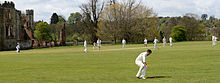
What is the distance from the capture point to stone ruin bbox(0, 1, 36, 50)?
6600 cm

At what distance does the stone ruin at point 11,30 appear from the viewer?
217 ft

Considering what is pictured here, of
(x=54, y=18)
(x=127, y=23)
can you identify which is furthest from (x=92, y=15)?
(x=54, y=18)

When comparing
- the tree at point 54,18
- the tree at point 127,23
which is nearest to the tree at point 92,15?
the tree at point 127,23

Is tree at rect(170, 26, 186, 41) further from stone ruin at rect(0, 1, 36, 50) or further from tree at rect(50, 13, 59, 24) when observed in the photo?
tree at rect(50, 13, 59, 24)

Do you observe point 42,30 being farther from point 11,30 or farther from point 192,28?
point 192,28

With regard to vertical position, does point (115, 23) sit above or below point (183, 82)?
above

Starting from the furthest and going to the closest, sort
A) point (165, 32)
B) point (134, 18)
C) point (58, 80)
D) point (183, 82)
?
point (165, 32) → point (134, 18) → point (58, 80) → point (183, 82)

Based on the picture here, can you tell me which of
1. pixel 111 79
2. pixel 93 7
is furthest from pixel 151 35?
pixel 111 79

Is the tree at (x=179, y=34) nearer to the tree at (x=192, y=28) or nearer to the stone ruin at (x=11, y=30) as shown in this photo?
the tree at (x=192, y=28)

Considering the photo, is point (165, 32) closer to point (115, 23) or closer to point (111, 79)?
point (115, 23)

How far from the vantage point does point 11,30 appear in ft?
228

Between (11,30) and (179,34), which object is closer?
(11,30)

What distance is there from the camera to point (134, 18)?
80.4 metres

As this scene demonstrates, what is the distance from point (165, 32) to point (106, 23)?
3695 cm
